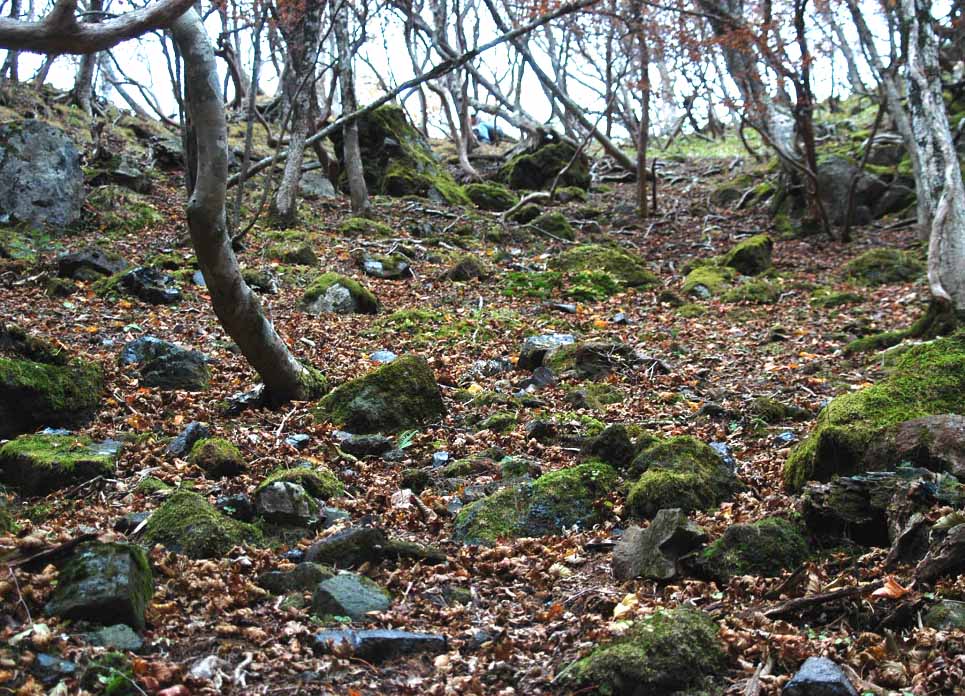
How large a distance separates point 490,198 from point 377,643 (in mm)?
16006

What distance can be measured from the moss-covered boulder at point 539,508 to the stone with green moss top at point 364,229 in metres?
9.68

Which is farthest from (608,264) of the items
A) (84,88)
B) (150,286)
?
(84,88)

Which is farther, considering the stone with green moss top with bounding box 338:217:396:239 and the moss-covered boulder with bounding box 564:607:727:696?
the stone with green moss top with bounding box 338:217:396:239

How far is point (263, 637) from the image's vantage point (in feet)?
11.0

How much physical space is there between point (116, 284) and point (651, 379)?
6488 mm

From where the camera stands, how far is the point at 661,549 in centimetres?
398

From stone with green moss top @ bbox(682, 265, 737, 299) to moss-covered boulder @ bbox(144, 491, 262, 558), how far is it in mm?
9085

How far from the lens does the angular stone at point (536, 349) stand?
8.28m

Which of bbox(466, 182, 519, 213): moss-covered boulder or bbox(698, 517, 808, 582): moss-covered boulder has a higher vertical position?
bbox(466, 182, 519, 213): moss-covered boulder

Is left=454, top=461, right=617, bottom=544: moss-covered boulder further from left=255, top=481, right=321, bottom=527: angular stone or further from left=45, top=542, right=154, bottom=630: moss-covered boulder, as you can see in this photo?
left=45, top=542, right=154, bottom=630: moss-covered boulder

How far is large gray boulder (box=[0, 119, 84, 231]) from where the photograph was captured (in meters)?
11.8

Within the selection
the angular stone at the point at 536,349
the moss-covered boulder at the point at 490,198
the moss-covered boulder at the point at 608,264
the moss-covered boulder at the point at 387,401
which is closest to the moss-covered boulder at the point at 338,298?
the angular stone at the point at 536,349

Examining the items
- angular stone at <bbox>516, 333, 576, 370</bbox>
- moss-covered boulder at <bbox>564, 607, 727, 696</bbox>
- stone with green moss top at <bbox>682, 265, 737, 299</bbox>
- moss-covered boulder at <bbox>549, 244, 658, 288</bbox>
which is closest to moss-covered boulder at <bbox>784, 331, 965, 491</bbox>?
moss-covered boulder at <bbox>564, 607, 727, 696</bbox>

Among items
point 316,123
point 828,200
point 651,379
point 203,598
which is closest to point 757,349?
point 651,379
